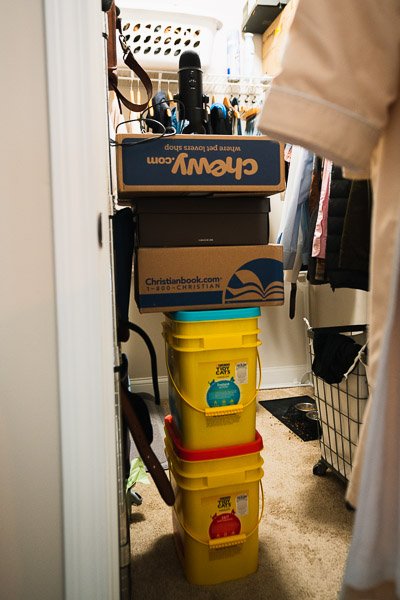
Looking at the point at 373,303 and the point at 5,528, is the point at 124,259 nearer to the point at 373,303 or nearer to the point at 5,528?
the point at 5,528

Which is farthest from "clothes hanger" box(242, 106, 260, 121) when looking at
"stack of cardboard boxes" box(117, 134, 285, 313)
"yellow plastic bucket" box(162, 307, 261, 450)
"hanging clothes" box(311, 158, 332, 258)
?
"yellow plastic bucket" box(162, 307, 261, 450)

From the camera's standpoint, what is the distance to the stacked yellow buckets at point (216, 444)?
1181 mm

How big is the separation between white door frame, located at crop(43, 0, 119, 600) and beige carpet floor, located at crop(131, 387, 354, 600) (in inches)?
20.2

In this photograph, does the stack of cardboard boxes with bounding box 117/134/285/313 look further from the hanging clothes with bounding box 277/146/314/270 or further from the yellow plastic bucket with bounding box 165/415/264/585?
the hanging clothes with bounding box 277/146/314/270

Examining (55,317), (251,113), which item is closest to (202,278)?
(55,317)

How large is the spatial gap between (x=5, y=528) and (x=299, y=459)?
1.39 metres

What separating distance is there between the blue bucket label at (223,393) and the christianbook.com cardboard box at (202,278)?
215 millimetres

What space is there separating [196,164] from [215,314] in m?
0.42

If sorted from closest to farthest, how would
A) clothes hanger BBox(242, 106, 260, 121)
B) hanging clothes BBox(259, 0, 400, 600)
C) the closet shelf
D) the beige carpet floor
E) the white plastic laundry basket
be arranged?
hanging clothes BBox(259, 0, 400, 600) → the beige carpet floor → the white plastic laundry basket → clothes hanger BBox(242, 106, 260, 121) → the closet shelf

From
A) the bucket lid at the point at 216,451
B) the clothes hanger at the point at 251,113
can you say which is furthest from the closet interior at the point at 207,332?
the clothes hanger at the point at 251,113

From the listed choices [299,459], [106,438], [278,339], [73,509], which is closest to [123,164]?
[106,438]

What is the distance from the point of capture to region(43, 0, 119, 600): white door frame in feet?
2.26

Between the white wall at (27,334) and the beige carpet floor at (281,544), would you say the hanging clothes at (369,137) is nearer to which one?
the white wall at (27,334)

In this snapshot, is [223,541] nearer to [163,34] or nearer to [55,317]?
[55,317]
